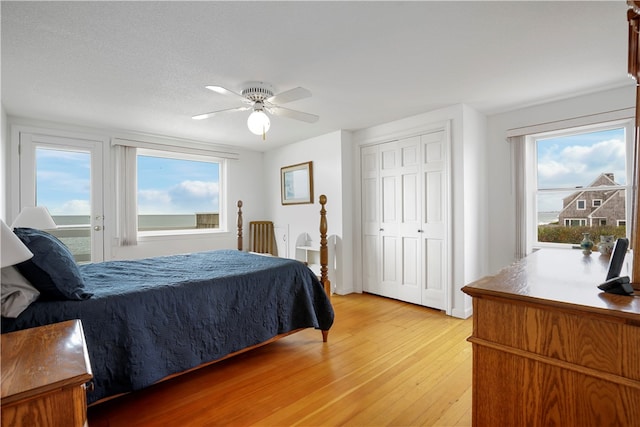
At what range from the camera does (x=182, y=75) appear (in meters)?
2.43

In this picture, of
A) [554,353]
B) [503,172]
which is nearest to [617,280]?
[554,353]

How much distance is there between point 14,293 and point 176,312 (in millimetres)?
788

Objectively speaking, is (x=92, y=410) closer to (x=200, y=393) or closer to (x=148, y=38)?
(x=200, y=393)

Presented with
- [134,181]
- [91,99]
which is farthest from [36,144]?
[91,99]

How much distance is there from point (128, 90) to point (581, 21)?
3.37m

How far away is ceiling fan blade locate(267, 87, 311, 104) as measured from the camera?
7.58 ft

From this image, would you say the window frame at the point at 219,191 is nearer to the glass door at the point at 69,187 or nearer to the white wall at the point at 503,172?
the glass door at the point at 69,187

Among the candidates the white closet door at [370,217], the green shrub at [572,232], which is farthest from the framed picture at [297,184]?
the green shrub at [572,232]

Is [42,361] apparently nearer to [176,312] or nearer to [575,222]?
[176,312]

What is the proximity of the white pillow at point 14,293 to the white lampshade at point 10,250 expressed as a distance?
629 mm

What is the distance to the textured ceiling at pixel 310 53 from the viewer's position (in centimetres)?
170

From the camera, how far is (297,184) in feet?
16.3

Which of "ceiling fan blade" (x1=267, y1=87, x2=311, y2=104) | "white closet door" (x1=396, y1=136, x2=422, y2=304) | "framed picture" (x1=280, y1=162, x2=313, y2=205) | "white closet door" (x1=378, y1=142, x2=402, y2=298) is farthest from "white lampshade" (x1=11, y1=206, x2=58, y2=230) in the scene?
"white closet door" (x1=396, y1=136, x2=422, y2=304)

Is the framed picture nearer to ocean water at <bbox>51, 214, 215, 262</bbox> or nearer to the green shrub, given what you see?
ocean water at <bbox>51, 214, 215, 262</bbox>
